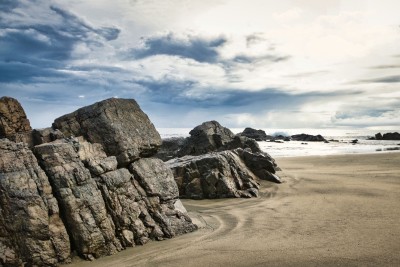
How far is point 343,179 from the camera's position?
21.6 metres

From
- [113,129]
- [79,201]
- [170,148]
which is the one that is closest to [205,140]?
[170,148]

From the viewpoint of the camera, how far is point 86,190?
8898 millimetres

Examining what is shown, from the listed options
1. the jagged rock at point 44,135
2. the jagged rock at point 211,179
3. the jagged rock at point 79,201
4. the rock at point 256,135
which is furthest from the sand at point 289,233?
the rock at point 256,135

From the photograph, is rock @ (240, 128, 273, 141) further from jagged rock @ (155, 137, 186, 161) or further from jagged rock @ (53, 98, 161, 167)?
jagged rock @ (53, 98, 161, 167)

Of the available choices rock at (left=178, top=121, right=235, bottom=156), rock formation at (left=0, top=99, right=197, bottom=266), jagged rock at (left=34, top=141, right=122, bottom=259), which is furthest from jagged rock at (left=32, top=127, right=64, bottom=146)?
rock at (left=178, top=121, right=235, bottom=156)

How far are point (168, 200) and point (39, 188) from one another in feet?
13.5

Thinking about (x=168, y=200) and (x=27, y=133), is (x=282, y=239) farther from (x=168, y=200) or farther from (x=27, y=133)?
(x=27, y=133)

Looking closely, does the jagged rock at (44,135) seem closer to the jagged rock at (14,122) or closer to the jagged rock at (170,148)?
the jagged rock at (14,122)

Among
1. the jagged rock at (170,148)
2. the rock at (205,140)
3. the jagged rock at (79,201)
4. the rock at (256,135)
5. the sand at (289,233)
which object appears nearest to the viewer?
the sand at (289,233)

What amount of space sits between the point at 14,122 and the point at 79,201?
138 inches

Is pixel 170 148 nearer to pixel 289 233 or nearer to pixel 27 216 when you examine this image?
pixel 289 233

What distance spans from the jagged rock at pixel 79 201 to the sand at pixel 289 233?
1.31ft

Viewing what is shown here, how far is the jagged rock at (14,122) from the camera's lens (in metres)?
9.82

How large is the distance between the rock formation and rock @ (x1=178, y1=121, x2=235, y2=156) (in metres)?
13.6
